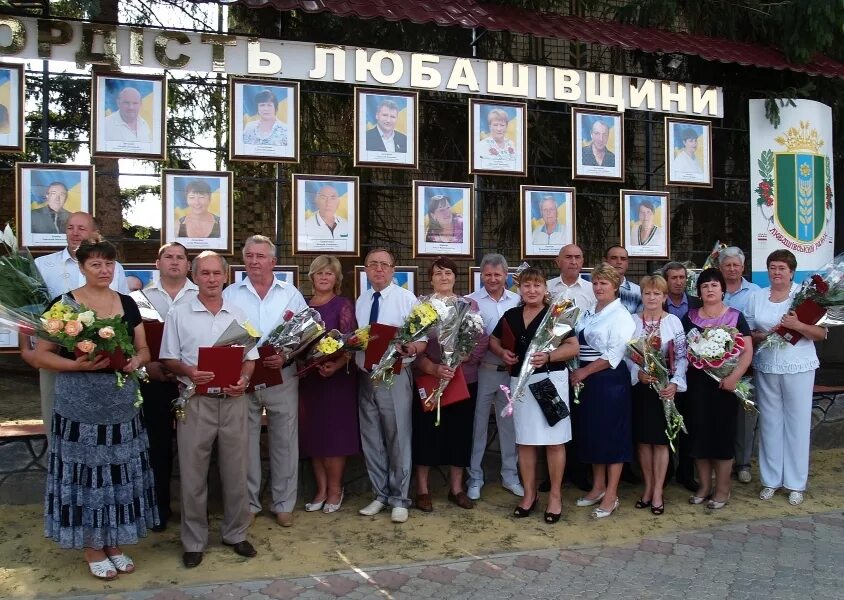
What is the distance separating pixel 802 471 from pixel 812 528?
29.0 inches

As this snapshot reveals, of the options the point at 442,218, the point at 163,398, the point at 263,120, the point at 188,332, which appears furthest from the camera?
the point at 442,218

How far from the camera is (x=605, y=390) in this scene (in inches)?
207

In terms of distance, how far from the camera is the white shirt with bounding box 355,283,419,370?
5211 mm

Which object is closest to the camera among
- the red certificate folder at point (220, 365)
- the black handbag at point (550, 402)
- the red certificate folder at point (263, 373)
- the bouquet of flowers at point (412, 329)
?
the red certificate folder at point (220, 365)

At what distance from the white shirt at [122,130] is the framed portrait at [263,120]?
0.69 m

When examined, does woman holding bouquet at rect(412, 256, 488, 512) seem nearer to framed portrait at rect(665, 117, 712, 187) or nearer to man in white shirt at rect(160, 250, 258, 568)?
man in white shirt at rect(160, 250, 258, 568)

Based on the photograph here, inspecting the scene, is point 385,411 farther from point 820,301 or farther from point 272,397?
point 820,301

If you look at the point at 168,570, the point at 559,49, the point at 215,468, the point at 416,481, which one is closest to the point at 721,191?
the point at 559,49

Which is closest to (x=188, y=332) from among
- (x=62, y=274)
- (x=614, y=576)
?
(x=62, y=274)

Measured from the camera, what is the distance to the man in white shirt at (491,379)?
559 cm

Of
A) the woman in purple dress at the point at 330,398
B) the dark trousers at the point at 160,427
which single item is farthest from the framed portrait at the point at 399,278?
the dark trousers at the point at 160,427

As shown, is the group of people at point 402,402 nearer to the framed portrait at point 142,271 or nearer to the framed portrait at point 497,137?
the framed portrait at point 142,271

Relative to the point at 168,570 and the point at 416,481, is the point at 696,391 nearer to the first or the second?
the point at 416,481

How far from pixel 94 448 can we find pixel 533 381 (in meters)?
2.78
